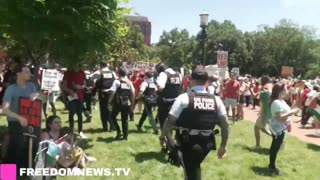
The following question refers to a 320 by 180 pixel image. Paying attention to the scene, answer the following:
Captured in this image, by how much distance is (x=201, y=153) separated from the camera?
641cm

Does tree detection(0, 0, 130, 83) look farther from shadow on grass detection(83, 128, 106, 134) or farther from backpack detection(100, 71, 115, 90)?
shadow on grass detection(83, 128, 106, 134)

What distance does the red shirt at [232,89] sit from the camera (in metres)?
17.8

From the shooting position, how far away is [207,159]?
10.7m

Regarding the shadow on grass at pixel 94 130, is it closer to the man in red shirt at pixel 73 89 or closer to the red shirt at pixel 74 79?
the man in red shirt at pixel 73 89

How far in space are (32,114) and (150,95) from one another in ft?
22.4

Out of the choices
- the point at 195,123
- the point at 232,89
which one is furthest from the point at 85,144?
the point at 232,89

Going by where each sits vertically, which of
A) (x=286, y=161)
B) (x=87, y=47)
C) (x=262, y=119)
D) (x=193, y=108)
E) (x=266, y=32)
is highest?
(x=266, y=32)

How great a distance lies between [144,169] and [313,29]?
99.8m

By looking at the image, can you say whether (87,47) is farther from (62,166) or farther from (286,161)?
(286,161)

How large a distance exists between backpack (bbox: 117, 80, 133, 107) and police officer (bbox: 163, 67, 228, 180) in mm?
4909

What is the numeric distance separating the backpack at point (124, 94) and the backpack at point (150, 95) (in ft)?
6.01

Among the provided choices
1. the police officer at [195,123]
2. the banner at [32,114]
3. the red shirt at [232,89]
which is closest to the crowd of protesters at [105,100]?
the banner at [32,114]

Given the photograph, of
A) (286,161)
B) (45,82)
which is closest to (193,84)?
(286,161)

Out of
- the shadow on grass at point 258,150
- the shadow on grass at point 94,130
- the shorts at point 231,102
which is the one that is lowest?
the shadow on grass at point 258,150
